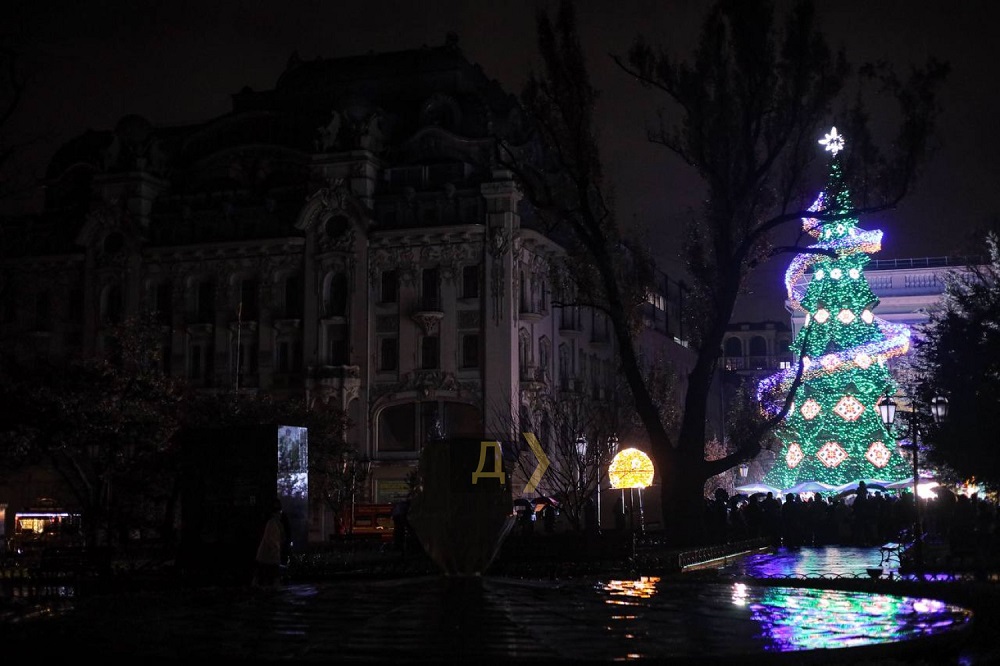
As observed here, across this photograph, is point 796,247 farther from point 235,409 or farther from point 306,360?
point 306,360

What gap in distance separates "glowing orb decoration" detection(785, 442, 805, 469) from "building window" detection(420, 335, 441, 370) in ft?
46.6

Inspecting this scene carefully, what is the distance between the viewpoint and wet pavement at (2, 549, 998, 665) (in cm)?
1032

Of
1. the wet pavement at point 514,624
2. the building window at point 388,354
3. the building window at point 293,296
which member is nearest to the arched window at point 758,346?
the building window at point 388,354

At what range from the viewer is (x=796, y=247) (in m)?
23.9

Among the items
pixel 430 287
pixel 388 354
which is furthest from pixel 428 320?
pixel 388 354

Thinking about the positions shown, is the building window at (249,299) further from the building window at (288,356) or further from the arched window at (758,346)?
the arched window at (758,346)

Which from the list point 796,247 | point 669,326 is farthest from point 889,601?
point 669,326

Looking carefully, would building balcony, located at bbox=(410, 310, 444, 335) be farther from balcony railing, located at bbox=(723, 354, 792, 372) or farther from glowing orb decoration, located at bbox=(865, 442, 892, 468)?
balcony railing, located at bbox=(723, 354, 792, 372)

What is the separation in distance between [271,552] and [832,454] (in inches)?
1146

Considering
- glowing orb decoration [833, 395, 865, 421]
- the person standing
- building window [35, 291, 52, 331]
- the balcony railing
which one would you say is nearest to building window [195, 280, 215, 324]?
building window [35, 291, 52, 331]

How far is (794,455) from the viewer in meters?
43.2

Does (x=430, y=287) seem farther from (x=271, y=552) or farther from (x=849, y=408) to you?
(x=271, y=552)

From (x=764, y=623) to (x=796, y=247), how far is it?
1275cm

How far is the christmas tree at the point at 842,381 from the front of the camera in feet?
137
